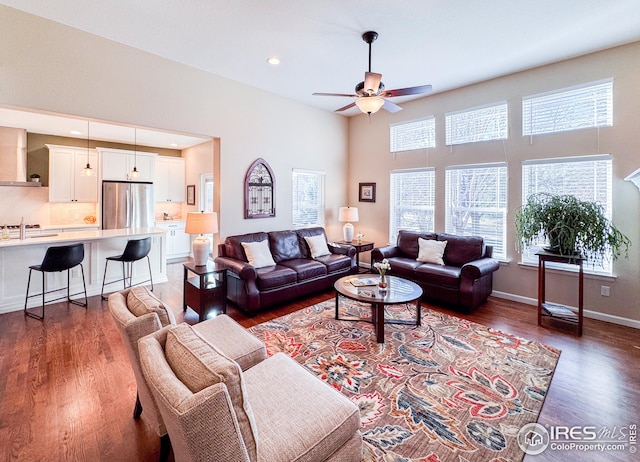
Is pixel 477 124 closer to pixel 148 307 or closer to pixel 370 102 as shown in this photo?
pixel 370 102

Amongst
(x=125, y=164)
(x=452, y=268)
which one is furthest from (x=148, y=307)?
(x=125, y=164)

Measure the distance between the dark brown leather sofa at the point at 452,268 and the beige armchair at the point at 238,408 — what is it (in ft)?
9.64

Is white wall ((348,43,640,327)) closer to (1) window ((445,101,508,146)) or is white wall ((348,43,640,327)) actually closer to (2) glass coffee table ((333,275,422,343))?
(1) window ((445,101,508,146))

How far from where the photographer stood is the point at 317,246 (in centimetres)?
521

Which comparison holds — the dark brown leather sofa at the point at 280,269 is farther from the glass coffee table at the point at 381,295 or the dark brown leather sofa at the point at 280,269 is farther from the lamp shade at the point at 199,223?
the glass coffee table at the point at 381,295

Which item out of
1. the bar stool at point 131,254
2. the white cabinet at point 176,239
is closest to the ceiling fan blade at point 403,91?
the bar stool at point 131,254

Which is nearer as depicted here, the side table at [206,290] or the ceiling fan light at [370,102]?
the ceiling fan light at [370,102]

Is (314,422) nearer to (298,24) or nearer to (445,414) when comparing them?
(445,414)

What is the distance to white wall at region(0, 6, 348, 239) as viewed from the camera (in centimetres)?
314

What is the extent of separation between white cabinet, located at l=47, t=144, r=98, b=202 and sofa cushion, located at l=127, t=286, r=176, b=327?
20.6ft

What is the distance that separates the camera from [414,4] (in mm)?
2838

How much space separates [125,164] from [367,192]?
18.4 ft

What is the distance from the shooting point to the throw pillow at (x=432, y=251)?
15.4ft

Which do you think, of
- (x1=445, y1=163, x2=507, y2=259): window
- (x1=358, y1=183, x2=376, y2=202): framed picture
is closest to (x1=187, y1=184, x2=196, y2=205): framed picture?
(x1=358, y1=183, x2=376, y2=202): framed picture
